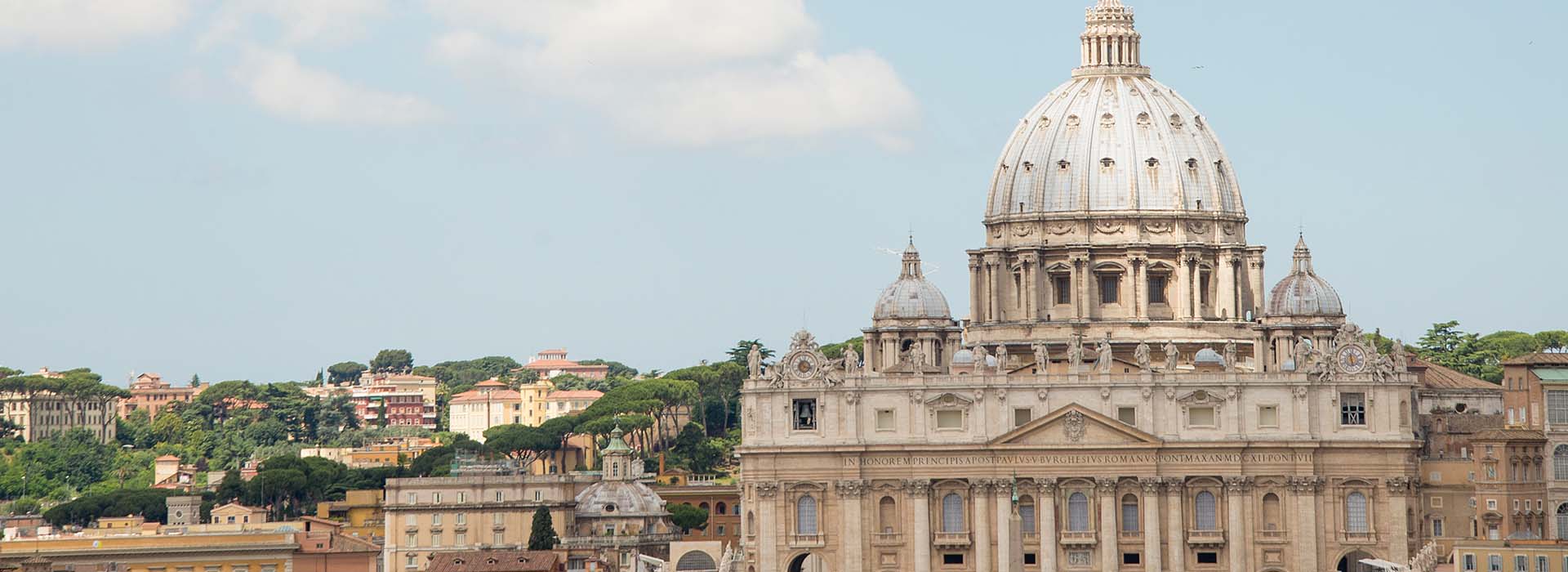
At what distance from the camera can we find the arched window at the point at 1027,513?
131 meters

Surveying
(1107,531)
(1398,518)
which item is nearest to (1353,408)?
(1398,518)

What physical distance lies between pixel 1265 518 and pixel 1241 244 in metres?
20.6

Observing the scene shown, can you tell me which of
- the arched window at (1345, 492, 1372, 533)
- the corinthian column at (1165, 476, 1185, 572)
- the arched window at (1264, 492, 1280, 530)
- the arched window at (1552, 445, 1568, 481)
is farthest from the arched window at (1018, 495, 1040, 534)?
the arched window at (1552, 445, 1568, 481)

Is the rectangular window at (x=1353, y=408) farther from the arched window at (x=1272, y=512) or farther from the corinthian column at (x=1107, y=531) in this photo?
the corinthian column at (x=1107, y=531)

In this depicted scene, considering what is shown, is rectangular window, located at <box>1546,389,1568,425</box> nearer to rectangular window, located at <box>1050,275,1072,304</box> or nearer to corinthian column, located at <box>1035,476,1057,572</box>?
corinthian column, located at <box>1035,476,1057,572</box>

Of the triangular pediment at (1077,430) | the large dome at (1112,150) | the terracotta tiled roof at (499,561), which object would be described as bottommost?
the terracotta tiled roof at (499,561)

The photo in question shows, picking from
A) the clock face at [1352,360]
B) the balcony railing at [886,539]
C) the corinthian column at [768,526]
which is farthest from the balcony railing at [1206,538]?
the corinthian column at [768,526]

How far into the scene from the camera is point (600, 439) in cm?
19088

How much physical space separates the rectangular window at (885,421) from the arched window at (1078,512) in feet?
22.1

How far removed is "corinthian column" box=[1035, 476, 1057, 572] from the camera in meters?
130

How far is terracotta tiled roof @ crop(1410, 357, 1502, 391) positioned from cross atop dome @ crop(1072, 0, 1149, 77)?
16.1m

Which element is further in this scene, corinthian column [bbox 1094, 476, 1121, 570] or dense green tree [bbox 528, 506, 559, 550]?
dense green tree [bbox 528, 506, 559, 550]

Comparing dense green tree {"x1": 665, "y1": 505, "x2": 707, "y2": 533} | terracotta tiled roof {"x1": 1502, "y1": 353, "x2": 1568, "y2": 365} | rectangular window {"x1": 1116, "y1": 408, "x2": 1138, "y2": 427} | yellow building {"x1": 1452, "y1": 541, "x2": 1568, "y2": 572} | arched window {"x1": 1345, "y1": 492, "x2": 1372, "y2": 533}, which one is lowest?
yellow building {"x1": 1452, "y1": 541, "x2": 1568, "y2": 572}

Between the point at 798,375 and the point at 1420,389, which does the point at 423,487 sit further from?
the point at 1420,389
